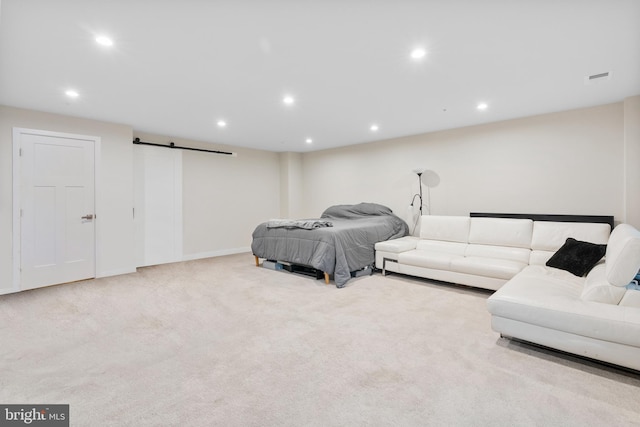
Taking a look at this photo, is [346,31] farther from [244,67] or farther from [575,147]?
[575,147]

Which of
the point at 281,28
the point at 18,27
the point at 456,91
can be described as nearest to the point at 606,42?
the point at 456,91

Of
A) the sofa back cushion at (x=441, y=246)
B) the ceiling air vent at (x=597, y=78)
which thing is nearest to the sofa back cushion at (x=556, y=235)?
the sofa back cushion at (x=441, y=246)

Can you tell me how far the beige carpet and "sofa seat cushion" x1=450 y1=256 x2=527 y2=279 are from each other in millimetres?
355

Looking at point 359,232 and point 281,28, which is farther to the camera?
point 359,232

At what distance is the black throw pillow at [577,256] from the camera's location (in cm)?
308

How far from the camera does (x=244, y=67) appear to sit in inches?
108

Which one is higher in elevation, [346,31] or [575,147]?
[346,31]

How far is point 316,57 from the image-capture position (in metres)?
2.55

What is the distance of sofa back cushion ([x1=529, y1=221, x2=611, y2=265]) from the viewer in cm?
353

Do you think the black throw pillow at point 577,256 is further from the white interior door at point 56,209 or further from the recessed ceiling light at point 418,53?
the white interior door at point 56,209

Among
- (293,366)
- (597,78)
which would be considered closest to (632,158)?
(597,78)

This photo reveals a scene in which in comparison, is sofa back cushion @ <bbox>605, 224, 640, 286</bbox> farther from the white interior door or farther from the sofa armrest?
the white interior door

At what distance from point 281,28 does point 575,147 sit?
169 inches

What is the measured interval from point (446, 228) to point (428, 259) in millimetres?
912
